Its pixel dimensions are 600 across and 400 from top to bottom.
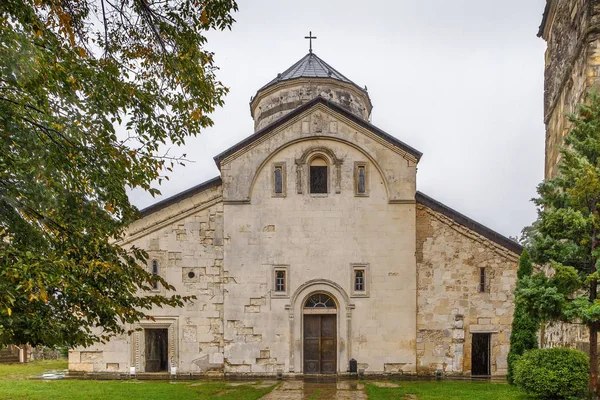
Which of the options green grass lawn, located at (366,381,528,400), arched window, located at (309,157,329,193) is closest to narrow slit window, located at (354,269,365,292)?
arched window, located at (309,157,329,193)

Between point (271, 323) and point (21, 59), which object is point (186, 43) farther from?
point (271, 323)

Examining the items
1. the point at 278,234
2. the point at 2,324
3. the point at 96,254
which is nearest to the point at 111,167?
the point at 96,254

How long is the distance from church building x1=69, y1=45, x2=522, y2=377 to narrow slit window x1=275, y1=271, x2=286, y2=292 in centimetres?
4

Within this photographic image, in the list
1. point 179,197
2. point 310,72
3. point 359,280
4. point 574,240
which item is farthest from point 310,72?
point 574,240

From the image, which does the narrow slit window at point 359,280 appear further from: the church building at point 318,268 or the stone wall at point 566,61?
the stone wall at point 566,61

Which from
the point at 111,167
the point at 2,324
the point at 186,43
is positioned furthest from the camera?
the point at 186,43

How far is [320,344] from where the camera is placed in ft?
56.2

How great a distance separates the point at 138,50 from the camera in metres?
7.61

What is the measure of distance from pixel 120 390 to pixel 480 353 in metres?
11.5

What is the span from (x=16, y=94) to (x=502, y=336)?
15755 millimetres

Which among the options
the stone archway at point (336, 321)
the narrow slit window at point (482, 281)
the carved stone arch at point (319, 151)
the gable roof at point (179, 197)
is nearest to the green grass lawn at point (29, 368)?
the gable roof at point (179, 197)

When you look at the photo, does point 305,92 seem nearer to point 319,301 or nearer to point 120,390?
point 319,301

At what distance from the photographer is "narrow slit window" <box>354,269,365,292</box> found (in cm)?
1723

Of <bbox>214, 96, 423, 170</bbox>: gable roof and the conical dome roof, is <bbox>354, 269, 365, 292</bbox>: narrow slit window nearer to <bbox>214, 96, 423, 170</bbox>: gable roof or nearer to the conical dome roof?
<bbox>214, 96, 423, 170</bbox>: gable roof
